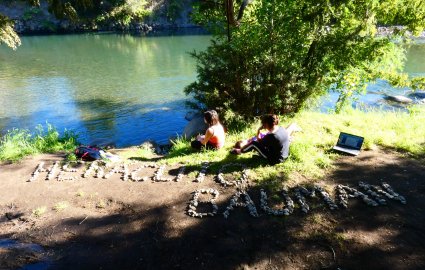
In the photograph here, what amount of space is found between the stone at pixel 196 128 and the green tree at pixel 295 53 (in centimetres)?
88

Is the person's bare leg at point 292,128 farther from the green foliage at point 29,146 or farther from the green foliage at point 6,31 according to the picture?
the green foliage at point 6,31

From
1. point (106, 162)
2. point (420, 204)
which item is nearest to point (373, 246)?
point (420, 204)

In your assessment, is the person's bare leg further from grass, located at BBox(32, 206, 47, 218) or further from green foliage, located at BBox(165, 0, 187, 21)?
green foliage, located at BBox(165, 0, 187, 21)

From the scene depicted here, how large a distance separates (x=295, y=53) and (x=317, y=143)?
3881 millimetres

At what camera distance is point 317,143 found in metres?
9.29

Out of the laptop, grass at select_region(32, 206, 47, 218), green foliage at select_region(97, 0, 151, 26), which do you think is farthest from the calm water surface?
green foliage at select_region(97, 0, 151, 26)

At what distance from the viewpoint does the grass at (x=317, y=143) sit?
7.96 m

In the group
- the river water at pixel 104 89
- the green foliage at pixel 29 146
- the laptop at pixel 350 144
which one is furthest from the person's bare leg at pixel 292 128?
the green foliage at pixel 29 146

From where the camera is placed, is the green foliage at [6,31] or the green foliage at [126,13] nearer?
the green foliage at [6,31]

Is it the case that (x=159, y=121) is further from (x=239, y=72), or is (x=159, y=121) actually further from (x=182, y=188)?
(x=182, y=188)

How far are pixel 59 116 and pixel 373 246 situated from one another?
18562 mm

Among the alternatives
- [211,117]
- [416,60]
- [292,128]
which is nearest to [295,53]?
[292,128]

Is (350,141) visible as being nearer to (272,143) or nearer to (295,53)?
(272,143)

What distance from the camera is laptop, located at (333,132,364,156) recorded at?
855cm
